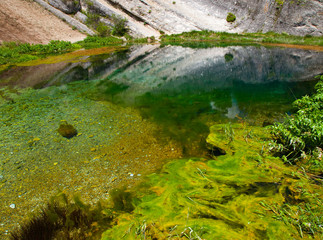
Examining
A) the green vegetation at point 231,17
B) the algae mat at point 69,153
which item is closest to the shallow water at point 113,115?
the algae mat at point 69,153

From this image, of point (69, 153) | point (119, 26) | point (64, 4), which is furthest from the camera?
point (64, 4)

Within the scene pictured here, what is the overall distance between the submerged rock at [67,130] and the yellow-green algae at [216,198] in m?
3.20

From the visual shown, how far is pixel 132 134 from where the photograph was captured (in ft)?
19.7

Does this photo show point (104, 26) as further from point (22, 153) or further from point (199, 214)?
point (199, 214)

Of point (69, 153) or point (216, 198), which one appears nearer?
point (216, 198)

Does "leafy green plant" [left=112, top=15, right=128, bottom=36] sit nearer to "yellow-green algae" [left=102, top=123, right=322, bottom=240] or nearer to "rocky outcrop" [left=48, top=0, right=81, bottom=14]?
"rocky outcrop" [left=48, top=0, right=81, bottom=14]

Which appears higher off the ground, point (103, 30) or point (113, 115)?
point (103, 30)

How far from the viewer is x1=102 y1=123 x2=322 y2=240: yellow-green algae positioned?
9.31ft

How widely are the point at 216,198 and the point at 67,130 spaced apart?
4.86 meters

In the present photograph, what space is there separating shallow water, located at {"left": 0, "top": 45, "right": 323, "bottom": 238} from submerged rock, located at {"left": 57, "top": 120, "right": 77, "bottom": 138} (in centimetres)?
15

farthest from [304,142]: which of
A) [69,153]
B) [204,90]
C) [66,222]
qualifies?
[204,90]

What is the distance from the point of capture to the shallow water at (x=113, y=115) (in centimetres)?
430

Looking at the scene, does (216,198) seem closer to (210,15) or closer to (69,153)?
(69,153)

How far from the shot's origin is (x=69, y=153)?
518 centimetres
